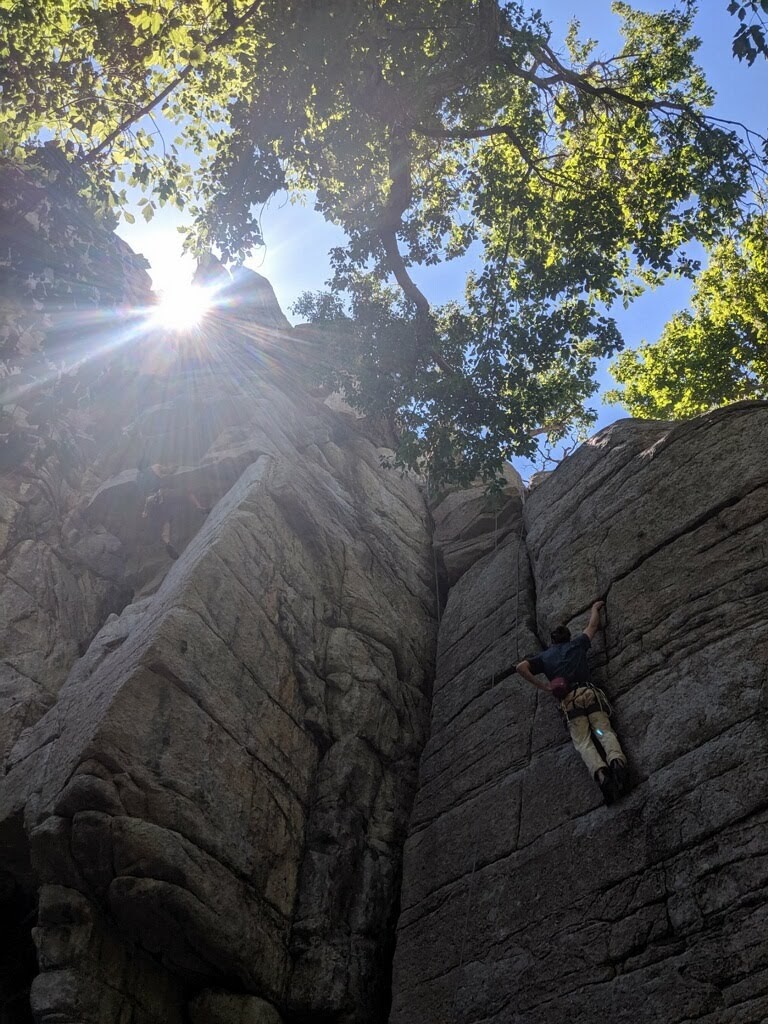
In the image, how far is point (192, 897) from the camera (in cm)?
873

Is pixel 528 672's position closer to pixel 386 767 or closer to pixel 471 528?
pixel 386 767

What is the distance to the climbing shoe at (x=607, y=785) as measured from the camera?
8.75 metres

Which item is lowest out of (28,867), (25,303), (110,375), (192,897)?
(192,897)

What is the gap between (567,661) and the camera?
10.2 meters

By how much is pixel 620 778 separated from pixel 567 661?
1.83 metres

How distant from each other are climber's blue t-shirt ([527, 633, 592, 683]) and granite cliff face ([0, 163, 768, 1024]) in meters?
0.43

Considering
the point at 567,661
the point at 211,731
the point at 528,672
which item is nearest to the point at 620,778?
the point at 567,661

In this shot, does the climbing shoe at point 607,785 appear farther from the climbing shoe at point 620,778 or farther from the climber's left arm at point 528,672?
the climber's left arm at point 528,672

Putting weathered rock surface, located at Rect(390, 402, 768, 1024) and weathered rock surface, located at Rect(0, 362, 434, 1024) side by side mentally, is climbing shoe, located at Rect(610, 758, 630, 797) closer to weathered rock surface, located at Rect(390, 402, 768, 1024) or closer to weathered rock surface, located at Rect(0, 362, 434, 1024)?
weathered rock surface, located at Rect(390, 402, 768, 1024)

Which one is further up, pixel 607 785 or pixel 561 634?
pixel 561 634

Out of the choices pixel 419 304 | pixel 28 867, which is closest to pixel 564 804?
pixel 28 867

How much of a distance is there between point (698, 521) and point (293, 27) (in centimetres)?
1187

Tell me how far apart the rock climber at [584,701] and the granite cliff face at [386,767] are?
322 mm

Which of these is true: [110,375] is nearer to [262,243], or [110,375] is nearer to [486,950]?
[262,243]
